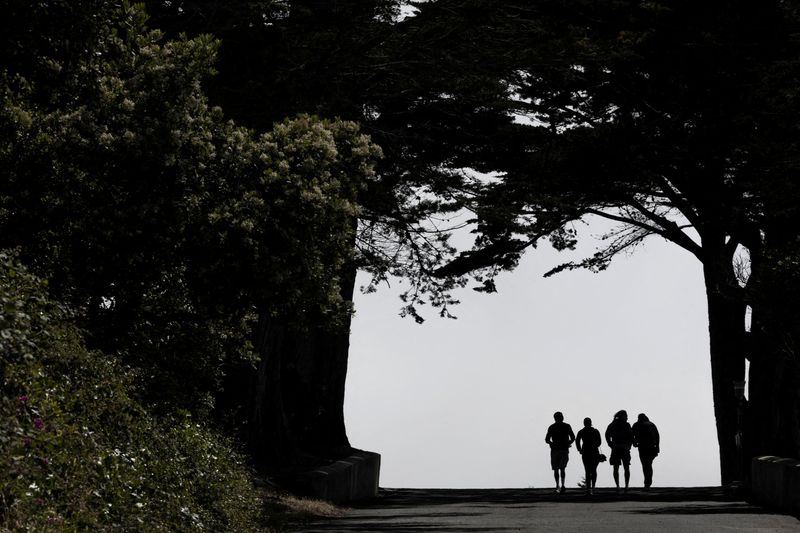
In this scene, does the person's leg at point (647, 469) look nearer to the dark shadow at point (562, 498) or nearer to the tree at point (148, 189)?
the dark shadow at point (562, 498)

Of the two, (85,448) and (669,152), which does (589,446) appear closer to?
(669,152)

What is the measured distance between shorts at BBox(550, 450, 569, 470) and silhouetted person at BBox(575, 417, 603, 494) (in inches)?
14.0

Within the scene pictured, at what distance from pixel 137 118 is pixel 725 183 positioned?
17958mm

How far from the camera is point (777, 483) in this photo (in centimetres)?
2027

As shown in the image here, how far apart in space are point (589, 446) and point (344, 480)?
6.66 metres

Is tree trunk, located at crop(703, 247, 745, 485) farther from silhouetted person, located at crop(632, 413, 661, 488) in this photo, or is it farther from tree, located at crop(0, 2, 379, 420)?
tree, located at crop(0, 2, 379, 420)

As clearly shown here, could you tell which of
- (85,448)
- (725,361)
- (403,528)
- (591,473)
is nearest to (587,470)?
(591,473)

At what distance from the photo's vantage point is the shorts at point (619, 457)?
27922 millimetres

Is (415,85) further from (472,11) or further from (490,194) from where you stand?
(490,194)

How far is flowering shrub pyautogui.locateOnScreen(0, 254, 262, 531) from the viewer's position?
942 cm

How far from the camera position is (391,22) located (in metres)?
18.0

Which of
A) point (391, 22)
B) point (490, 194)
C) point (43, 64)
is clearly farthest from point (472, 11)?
point (490, 194)

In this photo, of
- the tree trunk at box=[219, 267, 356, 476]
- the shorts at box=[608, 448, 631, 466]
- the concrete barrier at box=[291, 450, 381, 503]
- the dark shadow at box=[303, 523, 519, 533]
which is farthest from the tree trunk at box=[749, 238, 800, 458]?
the dark shadow at box=[303, 523, 519, 533]

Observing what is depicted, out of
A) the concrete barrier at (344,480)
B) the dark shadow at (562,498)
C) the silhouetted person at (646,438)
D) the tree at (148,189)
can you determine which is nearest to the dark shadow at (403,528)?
the tree at (148,189)
